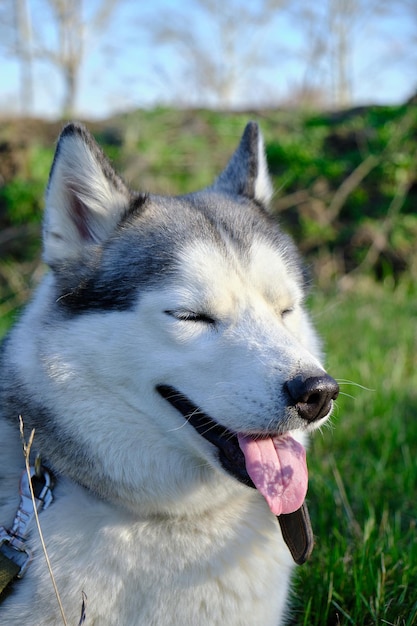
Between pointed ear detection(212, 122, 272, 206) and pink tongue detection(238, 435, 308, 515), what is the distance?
1.30m

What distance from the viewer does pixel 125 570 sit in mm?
2160

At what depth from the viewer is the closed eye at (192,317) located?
225 centimetres

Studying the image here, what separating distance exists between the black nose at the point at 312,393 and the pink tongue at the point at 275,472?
0.20 m

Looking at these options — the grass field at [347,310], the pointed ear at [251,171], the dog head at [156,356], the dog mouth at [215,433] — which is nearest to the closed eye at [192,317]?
the dog head at [156,356]

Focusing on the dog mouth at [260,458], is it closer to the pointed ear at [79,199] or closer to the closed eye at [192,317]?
the closed eye at [192,317]

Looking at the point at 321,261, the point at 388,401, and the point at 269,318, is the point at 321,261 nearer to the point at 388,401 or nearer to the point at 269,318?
the point at 388,401

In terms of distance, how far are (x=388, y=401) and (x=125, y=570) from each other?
2827 mm

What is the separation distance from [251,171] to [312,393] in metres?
1.42

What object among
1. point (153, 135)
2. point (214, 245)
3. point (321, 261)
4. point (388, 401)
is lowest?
point (321, 261)

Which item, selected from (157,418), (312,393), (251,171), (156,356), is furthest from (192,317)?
(251,171)

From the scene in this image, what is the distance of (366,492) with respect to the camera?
3414mm

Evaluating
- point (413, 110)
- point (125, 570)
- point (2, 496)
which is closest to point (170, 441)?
point (125, 570)

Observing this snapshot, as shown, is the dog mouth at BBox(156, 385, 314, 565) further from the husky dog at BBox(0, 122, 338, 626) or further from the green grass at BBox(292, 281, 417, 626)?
the green grass at BBox(292, 281, 417, 626)

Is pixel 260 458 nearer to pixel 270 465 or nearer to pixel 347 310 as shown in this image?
pixel 270 465
